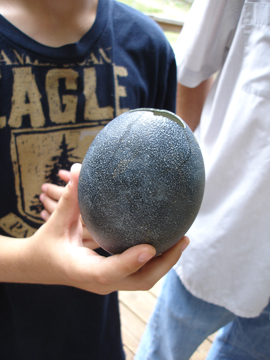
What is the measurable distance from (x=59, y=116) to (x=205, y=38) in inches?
18.2

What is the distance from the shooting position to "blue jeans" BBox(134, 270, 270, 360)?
2.76 ft

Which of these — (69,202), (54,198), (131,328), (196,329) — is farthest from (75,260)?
(131,328)

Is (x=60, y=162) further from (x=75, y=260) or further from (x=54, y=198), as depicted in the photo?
(x=75, y=260)

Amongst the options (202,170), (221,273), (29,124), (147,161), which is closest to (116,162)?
(147,161)

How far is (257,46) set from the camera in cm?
70

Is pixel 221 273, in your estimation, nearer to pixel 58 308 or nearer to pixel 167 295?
pixel 167 295

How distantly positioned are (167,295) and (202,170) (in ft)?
2.01

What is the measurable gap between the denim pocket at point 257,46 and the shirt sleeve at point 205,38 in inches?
3.1

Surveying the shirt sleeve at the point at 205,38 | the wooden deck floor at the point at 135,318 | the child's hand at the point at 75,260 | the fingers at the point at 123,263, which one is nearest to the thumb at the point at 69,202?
the child's hand at the point at 75,260

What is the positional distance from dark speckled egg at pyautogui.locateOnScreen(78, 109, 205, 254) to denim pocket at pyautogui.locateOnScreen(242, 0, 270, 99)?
1.03 feet

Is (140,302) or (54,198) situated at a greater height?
(54,198)

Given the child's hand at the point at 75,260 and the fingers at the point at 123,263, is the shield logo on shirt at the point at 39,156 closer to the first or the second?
the child's hand at the point at 75,260

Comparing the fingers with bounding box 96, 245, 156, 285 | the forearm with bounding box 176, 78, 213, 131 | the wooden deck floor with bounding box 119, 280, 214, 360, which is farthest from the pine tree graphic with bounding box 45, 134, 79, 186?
the wooden deck floor with bounding box 119, 280, 214, 360

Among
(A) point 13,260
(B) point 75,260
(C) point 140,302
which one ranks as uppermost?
(B) point 75,260
